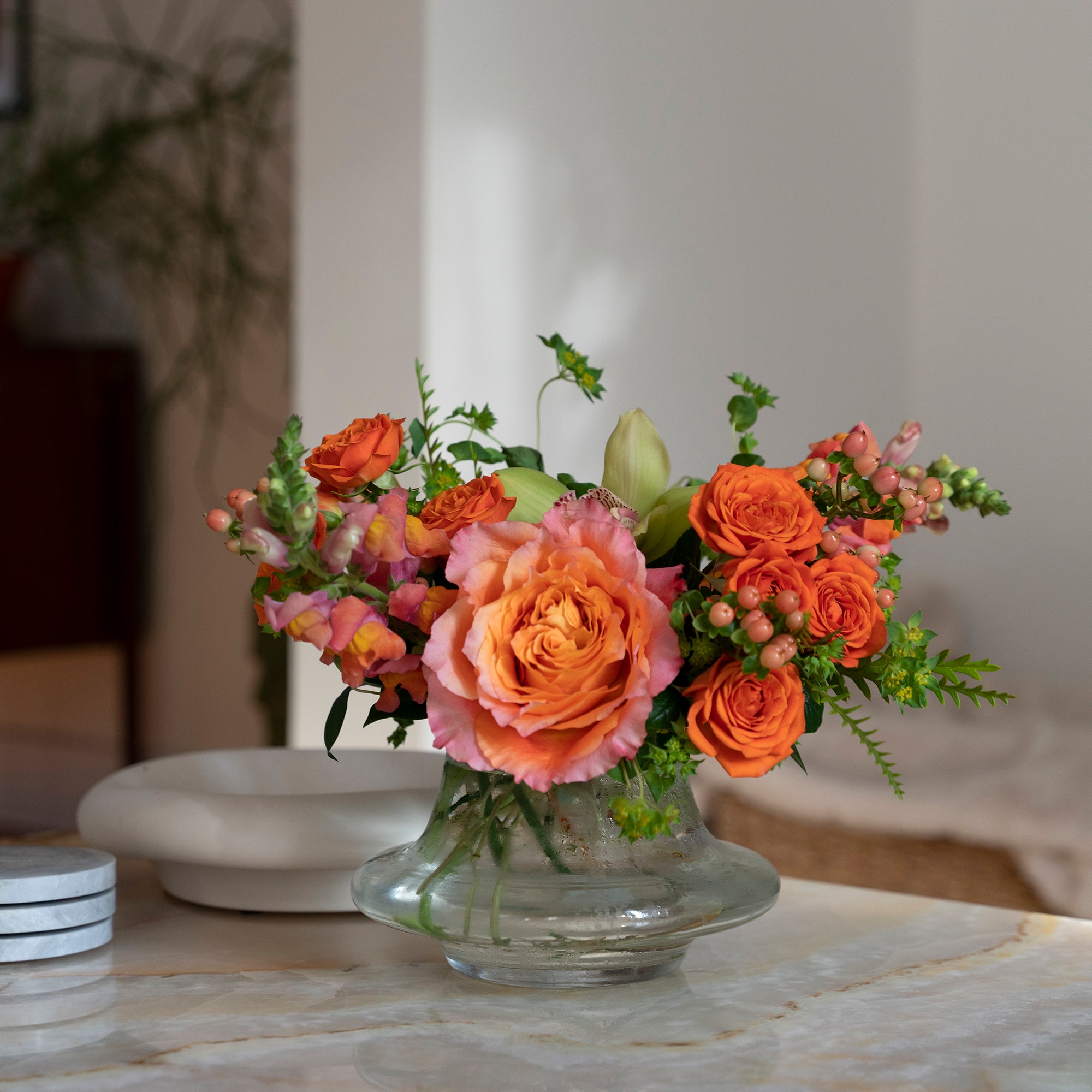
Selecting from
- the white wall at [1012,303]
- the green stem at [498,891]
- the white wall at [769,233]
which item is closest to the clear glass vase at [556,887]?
the green stem at [498,891]

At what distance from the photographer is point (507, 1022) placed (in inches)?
23.3

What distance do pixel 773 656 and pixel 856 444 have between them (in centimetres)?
12

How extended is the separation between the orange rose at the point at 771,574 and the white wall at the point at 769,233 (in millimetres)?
939

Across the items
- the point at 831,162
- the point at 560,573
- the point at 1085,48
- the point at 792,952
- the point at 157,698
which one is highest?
the point at 1085,48

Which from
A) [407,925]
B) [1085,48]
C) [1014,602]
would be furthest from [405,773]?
[1085,48]

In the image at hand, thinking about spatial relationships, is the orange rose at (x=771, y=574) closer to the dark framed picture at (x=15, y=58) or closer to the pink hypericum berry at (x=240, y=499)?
the pink hypericum berry at (x=240, y=499)

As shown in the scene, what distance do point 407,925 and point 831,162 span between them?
6.83 feet

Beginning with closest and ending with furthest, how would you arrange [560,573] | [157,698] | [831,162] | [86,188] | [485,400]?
[560,573] → [485,400] → [831,162] → [86,188] → [157,698]

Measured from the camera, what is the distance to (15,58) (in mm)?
2986

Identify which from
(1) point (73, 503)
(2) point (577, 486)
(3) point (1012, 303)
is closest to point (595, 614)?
(2) point (577, 486)

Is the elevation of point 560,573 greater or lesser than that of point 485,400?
lesser

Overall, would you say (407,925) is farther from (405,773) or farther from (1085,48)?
(1085,48)

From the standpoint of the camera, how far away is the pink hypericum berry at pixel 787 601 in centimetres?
55

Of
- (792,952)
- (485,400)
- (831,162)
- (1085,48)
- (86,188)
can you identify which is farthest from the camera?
(86,188)
